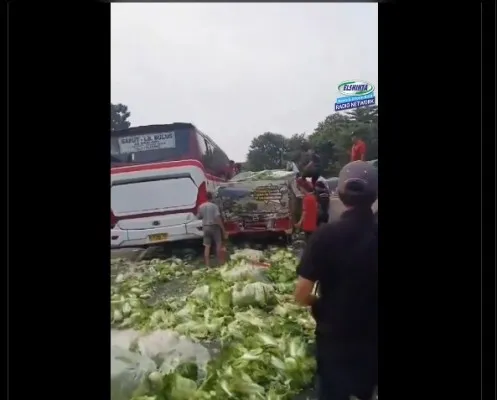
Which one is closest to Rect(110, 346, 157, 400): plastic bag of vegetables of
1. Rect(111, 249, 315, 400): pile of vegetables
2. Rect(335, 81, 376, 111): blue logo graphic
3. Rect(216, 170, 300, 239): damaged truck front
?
Rect(111, 249, 315, 400): pile of vegetables

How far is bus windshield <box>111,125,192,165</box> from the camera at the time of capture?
2404 mm

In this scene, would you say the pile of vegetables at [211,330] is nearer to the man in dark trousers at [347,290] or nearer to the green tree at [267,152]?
the man in dark trousers at [347,290]

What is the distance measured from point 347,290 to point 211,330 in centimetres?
64

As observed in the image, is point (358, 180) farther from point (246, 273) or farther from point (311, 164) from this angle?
point (246, 273)

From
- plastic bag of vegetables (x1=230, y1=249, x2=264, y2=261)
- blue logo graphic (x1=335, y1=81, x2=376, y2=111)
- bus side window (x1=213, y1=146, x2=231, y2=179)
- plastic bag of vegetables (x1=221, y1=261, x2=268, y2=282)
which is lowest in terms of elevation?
plastic bag of vegetables (x1=221, y1=261, x2=268, y2=282)

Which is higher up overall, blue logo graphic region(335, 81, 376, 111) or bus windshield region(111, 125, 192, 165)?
blue logo graphic region(335, 81, 376, 111)

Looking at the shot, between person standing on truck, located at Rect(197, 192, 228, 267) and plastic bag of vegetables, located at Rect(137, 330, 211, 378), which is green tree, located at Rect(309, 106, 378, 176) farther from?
plastic bag of vegetables, located at Rect(137, 330, 211, 378)

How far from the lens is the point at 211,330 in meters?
2.42

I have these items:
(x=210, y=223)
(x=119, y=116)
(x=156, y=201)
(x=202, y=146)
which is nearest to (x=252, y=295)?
(x=210, y=223)
